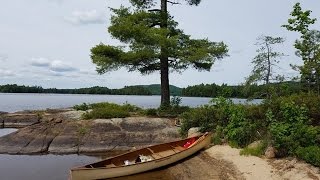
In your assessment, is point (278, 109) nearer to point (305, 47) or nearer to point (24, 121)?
point (305, 47)

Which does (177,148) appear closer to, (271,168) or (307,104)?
(271,168)

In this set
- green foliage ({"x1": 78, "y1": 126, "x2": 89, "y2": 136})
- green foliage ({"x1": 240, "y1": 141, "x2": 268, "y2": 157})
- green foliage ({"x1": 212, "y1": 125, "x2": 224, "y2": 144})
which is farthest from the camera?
green foliage ({"x1": 78, "y1": 126, "x2": 89, "y2": 136})

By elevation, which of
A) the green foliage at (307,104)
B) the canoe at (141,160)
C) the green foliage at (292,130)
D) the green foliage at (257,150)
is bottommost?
the canoe at (141,160)

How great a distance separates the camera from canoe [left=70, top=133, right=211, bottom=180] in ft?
46.0

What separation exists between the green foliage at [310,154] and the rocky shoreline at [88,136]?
938 centimetres

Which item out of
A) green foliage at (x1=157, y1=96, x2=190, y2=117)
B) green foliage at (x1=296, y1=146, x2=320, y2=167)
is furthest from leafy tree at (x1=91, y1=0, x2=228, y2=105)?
green foliage at (x1=296, y1=146, x2=320, y2=167)

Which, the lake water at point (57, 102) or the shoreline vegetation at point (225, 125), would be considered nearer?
the shoreline vegetation at point (225, 125)

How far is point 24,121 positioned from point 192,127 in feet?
42.2

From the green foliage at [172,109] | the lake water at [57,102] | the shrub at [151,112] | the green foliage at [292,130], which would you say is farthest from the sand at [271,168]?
the shrub at [151,112]

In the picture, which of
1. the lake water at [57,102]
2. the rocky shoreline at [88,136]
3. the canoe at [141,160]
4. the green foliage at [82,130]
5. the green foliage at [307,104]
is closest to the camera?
the canoe at [141,160]

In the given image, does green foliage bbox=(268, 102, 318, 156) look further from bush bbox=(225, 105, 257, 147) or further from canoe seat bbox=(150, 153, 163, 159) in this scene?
canoe seat bbox=(150, 153, 163, 159)

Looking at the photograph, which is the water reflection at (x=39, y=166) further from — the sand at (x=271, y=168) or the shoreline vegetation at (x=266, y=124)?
the sand at (x=271, y=168)

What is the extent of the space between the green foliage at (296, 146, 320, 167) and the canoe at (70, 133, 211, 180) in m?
5.09

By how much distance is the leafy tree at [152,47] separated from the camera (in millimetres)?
25688
